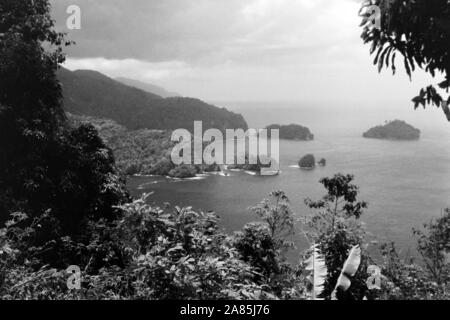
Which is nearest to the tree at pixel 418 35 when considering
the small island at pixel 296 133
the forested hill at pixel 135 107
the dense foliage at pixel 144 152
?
the dense foliage at pixel 144 152

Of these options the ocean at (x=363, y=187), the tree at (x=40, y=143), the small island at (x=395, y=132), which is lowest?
the ocean at (x=363, y=187)

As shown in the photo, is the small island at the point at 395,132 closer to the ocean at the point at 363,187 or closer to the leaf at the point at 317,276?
the ocean at the point at 363,187

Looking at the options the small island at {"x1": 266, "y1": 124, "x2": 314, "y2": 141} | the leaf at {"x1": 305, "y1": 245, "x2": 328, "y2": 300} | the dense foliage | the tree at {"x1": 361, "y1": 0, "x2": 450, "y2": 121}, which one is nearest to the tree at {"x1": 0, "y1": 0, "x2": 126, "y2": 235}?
the leaf at {"x1": 305, "y1": 245, "x2": 328, "y2": 300}

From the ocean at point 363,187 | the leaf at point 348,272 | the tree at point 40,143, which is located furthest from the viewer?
the ocean at point 363,187

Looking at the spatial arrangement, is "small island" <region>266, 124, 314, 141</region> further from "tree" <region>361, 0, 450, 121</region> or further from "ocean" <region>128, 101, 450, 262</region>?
"tree" <region>361, 0, 450, 121</region>
